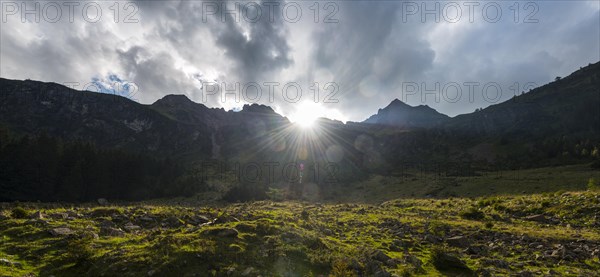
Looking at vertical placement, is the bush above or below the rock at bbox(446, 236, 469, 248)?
above

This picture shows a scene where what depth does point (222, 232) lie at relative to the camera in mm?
18109

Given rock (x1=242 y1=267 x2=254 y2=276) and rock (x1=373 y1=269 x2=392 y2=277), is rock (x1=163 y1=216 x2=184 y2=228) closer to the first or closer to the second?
rock (x1=242 y1=267 x2=254 y2=276)

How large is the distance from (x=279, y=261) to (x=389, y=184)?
9265 centimetres

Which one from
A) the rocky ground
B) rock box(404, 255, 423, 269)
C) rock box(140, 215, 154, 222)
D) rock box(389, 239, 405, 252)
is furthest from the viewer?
rock box(140, 215, 154, 222)

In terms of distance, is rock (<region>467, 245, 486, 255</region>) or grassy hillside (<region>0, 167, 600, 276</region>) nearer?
grassy hillside (<region>0, 167, 600, 276</region>)

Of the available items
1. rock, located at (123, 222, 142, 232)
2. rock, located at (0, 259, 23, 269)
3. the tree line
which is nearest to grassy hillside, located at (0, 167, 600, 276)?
rock, located at (0, 259, 23, 269)

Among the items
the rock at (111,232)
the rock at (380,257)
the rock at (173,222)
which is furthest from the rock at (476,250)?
the rock at (111,232)

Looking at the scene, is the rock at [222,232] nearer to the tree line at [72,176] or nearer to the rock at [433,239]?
the rock at [433,239]

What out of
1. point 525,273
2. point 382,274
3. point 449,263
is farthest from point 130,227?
point 525,273

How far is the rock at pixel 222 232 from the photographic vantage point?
1784cm

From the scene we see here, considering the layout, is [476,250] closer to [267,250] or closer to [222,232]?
[267,250]

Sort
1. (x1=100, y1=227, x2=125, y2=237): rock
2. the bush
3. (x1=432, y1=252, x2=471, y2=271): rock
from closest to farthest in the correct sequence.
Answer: (x1=432, y1=252, x2=471, y2=271): rock < (x1=100, y1=227, x2=125, y2=237): rock < the bush

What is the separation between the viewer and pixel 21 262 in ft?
46.9

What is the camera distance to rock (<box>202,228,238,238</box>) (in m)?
17.8
